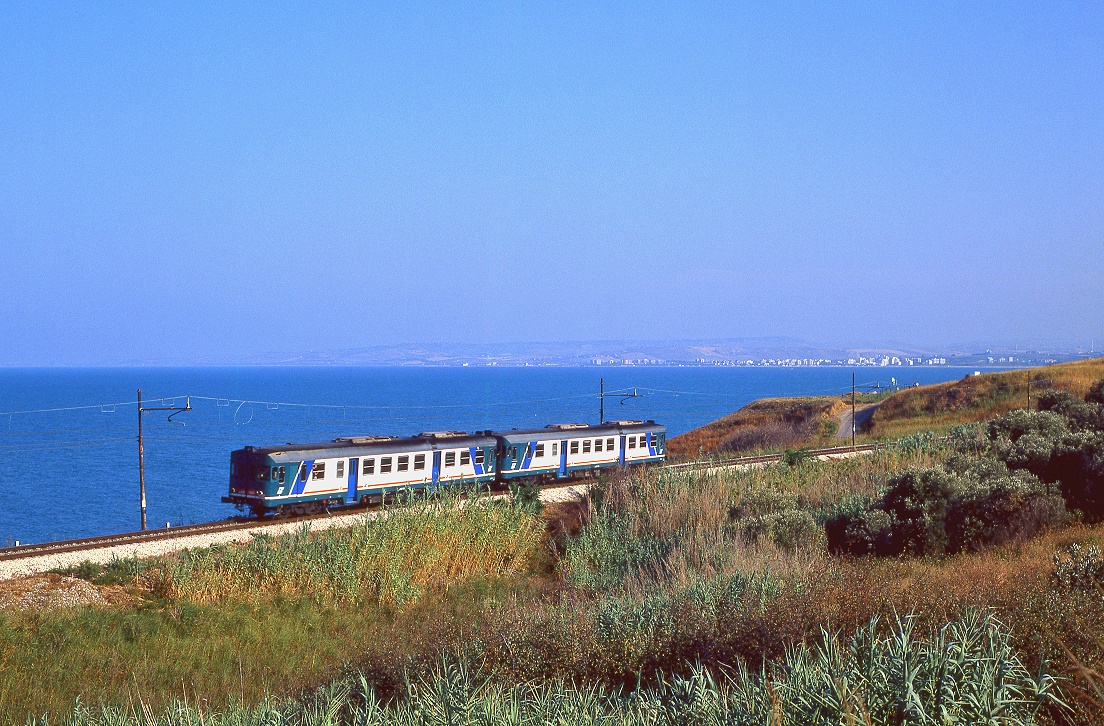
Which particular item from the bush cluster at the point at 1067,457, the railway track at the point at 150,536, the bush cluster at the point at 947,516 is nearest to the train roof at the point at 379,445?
the railway track at the point at 150,536

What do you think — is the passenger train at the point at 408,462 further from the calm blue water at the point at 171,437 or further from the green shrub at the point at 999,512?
the green shrub at the point at 999,512

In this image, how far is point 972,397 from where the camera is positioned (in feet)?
179

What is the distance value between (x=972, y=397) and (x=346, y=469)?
41.4 m

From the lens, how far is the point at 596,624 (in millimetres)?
8469

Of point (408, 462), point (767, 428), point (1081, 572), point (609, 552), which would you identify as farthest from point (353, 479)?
point (767, 428)

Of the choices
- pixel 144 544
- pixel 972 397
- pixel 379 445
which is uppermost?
pixel 379 445

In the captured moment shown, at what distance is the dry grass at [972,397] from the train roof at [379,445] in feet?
81.6

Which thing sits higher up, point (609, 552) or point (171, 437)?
point (609, 552)

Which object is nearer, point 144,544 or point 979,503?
point 979,503

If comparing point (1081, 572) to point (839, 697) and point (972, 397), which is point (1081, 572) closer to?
point (839, 697)

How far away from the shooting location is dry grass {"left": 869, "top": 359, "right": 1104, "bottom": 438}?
47938 millimetres

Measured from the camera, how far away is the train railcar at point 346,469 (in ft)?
82.5

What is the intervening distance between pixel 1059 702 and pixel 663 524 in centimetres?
1282

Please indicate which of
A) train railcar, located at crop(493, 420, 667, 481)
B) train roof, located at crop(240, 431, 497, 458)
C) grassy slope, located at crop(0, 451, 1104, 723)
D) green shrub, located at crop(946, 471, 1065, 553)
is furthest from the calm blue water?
green shrub, located at crop(946, 471, 1065, 553)
